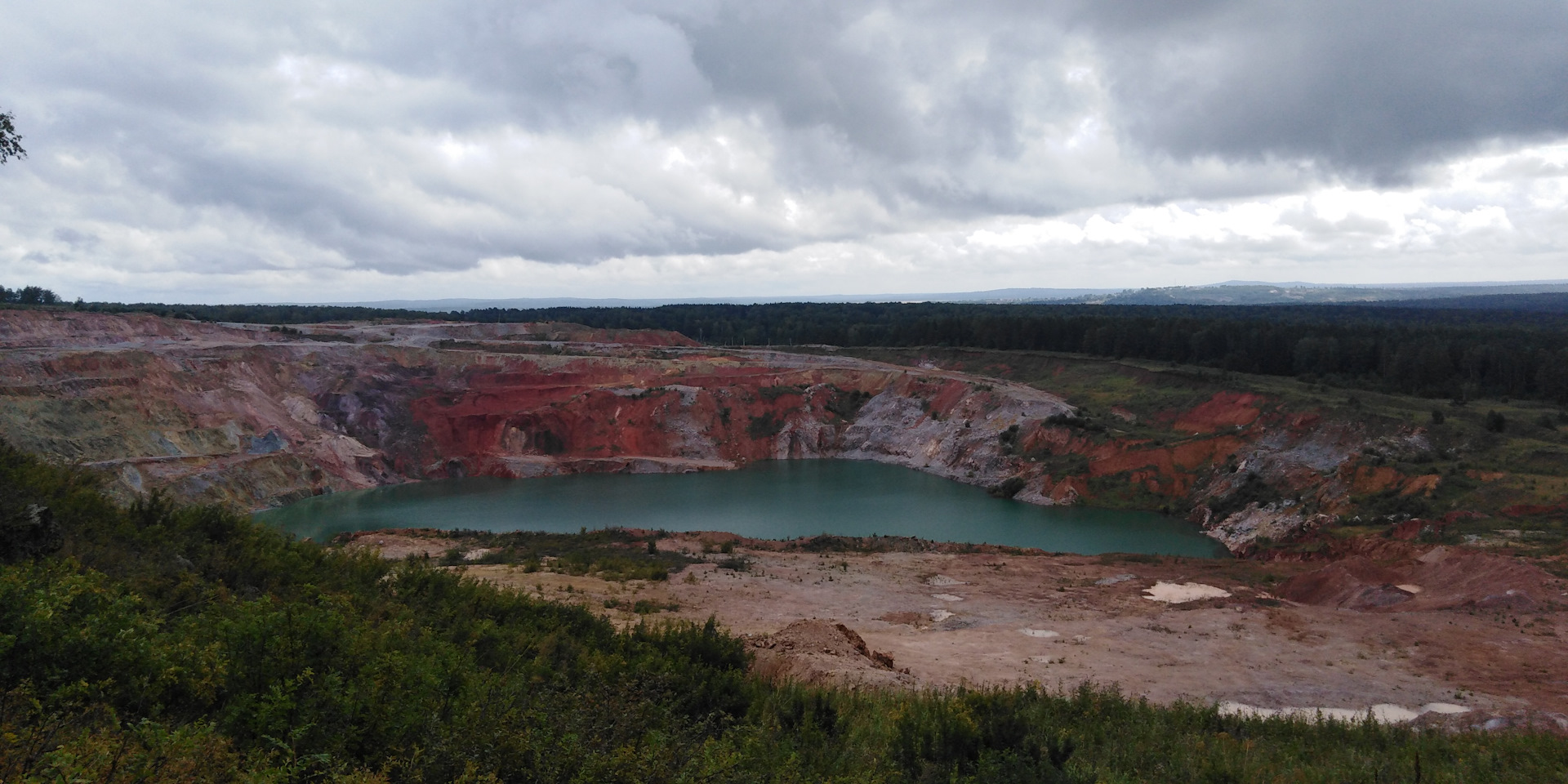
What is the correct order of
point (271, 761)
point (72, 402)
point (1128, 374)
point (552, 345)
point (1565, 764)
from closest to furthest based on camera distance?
point (271, 761)
point (1565, 764)
point (72, 402)
point (1128, 374)
point (552, 345)

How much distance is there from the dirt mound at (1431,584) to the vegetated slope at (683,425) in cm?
721

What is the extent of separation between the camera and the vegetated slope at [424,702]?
5598mm

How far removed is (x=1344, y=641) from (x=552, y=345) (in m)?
72.4

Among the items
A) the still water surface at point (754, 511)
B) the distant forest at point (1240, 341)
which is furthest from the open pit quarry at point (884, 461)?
the distant forest at point (1240, 341)

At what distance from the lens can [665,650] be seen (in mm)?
11562

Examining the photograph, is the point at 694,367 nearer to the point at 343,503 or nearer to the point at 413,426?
the point at 413,426

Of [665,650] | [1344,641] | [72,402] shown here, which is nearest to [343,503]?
[72,402]

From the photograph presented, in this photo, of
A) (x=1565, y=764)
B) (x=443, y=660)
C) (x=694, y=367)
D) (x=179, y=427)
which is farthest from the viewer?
(x=694, y=367)

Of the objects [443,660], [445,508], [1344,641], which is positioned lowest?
[445,508]

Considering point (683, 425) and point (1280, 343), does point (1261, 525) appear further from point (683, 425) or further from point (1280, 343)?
point (683, 425)

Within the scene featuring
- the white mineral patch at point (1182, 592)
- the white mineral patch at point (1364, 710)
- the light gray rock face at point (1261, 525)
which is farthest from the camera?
the light gray rock face at point (1261, 525)

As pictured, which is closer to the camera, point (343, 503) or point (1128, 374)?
point (343, 503)

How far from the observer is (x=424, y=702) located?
6645 millimetres

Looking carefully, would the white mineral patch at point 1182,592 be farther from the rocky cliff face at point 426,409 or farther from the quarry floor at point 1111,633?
the rocky cliff face at point 426,409
